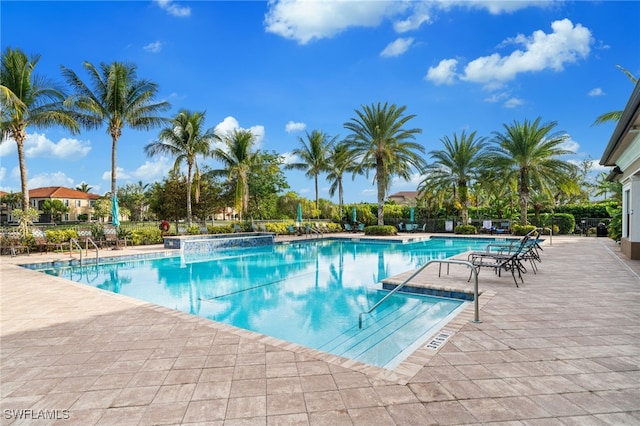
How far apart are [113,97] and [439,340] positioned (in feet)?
67.7

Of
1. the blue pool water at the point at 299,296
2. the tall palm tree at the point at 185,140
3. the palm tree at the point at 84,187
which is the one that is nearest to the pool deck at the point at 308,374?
the blue pool water at the point at 299,296

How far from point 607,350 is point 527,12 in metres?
15.5

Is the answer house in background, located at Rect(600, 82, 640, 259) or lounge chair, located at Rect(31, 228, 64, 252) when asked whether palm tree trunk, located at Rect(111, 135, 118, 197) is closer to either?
lounge chair, located at Rect(31, 228, 64, 252)

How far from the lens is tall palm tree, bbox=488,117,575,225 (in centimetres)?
2139

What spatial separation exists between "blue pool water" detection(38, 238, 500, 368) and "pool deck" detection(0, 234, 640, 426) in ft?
2.98

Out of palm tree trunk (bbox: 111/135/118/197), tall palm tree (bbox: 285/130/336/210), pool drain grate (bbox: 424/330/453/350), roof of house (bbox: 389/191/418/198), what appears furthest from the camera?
roof of house (bbox: 389/191/418/198)

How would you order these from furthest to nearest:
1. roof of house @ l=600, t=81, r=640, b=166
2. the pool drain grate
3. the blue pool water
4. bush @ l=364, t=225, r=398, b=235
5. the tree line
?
bush @ l=364, t=225, r=398, b=235, the tree line, the blue pool water, roof of house @ l=600, t=81, r=640, b=166, the pool drain grate

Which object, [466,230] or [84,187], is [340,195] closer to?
[466,230]

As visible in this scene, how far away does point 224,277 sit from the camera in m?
10.8

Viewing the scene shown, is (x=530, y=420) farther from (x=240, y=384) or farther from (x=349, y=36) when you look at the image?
(x=349, y=36)

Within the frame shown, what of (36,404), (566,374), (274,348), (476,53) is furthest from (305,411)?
(476,53)

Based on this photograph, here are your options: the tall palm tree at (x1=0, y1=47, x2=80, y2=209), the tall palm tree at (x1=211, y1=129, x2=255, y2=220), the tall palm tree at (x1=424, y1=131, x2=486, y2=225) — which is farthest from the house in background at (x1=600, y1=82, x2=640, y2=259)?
the tall palm tree at (x1=211, y1=129, x2=255, y2=220)

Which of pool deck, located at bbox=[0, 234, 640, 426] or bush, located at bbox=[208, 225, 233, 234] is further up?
bush, located at bbox=[208, 225, 233, 234]

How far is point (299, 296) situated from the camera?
328 inches
